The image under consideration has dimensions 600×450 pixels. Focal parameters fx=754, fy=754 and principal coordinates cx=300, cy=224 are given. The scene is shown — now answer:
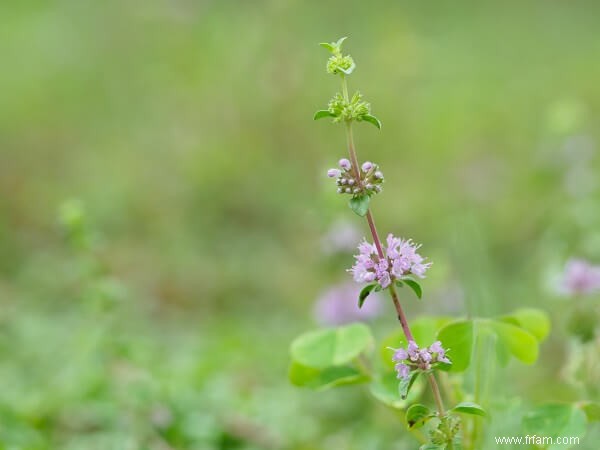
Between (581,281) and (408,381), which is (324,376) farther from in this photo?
(581,281)

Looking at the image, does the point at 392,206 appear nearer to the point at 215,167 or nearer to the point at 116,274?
the point at 215,167

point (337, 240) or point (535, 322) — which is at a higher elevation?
point (337, 240)

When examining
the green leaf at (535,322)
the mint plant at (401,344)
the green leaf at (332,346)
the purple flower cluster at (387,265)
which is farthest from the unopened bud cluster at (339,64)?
the green leaf at (535,322)

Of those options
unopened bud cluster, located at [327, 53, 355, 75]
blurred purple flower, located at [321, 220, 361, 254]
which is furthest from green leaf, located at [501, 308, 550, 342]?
blurred purple flower, located at [321, 220, 361, 254]

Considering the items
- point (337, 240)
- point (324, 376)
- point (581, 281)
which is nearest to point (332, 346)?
point (324, 376)

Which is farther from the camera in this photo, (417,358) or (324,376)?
(324,376)

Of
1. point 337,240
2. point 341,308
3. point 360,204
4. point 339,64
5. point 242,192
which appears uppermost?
point 242,192
